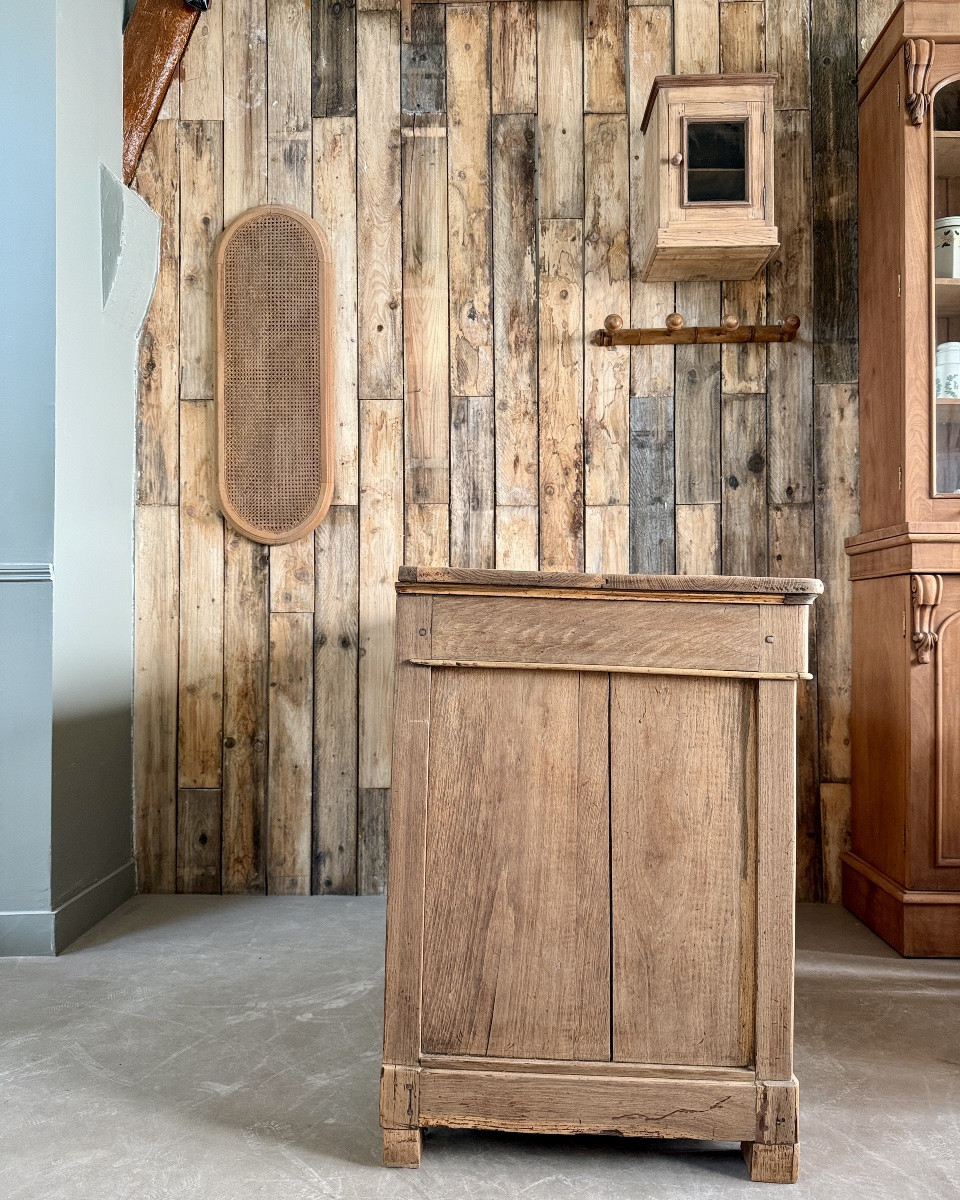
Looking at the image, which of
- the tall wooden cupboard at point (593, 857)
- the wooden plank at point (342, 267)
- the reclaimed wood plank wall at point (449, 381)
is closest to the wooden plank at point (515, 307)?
the reclaimed wood plank wall at point (449, 381)

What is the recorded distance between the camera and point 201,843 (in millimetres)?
2934

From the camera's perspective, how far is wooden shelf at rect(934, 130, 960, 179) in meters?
2.49

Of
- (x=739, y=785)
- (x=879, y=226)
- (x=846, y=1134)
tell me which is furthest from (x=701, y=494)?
(x=846, y=1134)

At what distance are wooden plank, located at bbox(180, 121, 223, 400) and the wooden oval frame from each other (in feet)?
0.19

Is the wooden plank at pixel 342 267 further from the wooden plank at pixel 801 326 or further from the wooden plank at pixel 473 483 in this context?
the wooden plank at pixel 801 326

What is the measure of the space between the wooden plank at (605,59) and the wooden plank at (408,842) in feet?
6.58

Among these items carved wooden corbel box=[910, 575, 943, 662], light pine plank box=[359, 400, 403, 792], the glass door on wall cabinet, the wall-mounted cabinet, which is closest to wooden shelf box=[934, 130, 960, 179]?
the glass door on wall cabinet

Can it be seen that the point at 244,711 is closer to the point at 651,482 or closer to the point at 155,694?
the point at 155,694

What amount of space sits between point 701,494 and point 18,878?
6.85 ft

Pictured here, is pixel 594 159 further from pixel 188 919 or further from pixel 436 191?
pixel 188 919

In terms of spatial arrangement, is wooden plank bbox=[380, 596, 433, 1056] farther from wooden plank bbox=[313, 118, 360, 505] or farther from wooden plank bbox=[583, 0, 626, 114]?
wooden plank bbox=[583, 0, 626, 114]

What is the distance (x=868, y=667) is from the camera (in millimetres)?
2719

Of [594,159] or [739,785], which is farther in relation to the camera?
[594,159]

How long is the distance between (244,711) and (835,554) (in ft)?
5.91
